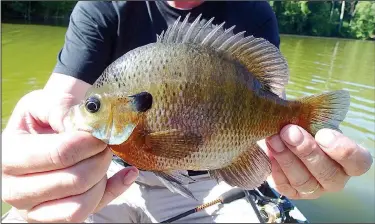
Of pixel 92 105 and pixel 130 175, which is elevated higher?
pixel 92 105

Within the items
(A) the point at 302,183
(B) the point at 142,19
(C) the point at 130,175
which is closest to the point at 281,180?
(A) the point at 302,183

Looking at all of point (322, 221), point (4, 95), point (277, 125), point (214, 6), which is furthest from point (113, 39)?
point (4, 95)

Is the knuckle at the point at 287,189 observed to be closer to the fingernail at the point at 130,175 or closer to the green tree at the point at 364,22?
the fingernail at the point at 130,175

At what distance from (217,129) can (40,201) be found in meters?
0.65

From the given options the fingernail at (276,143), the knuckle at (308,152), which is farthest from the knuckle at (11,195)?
the knuckle at (308,152)

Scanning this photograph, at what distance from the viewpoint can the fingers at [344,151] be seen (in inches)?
52.3

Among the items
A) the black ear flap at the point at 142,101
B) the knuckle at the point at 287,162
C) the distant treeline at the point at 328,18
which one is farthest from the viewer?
the distant treeline at the point at 328,18

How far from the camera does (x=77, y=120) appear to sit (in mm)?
1138

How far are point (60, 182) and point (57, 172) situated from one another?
0.04 metres

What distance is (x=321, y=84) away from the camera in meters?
10.8

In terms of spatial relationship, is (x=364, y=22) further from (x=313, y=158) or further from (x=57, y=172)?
(x=57, y=172)

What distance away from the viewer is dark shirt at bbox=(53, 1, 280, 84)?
2.27 m

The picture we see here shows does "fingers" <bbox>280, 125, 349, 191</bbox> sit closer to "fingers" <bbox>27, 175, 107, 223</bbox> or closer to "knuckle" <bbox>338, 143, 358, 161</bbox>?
"knuckle" <bbox>338, 143, 358, 161</bbox>

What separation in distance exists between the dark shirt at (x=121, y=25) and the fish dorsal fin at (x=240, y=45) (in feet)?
3.94
